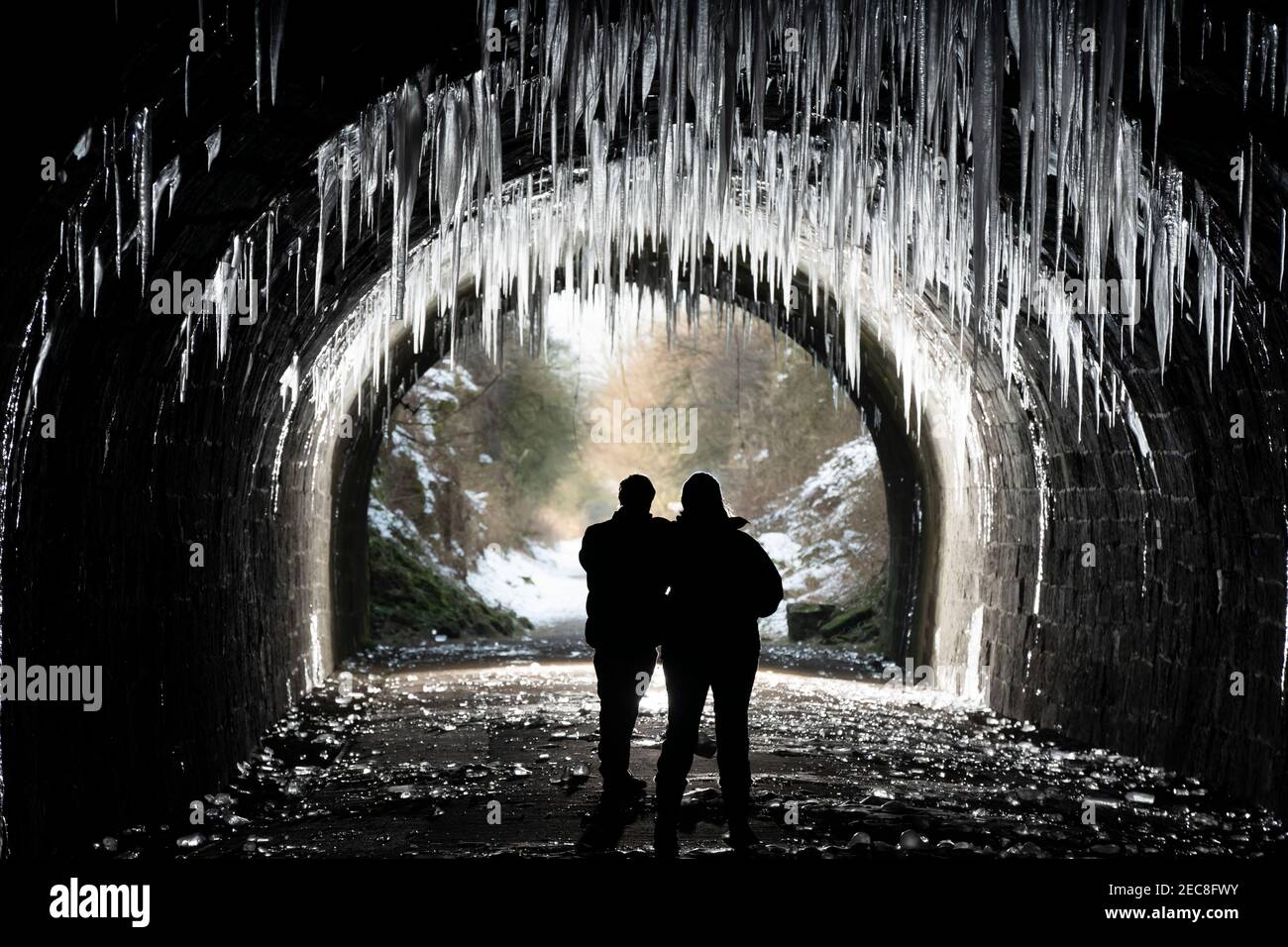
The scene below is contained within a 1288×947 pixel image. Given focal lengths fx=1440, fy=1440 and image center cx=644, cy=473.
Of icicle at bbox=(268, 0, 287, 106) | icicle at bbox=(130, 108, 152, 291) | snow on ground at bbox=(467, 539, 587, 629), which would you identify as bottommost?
snow on ground at bbox=(467, 539, 587, 629)

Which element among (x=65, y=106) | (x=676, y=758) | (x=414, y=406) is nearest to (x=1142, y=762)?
(x=676, y=758)

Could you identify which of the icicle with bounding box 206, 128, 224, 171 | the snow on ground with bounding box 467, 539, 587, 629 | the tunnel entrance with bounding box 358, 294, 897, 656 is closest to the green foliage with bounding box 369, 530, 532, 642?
the tunnel entrance with bounding box 358, 294, 897, 656

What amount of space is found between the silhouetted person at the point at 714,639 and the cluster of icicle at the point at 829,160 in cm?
192

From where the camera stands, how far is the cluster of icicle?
6547mm

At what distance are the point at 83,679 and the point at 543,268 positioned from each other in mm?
7183

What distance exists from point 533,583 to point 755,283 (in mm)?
23630

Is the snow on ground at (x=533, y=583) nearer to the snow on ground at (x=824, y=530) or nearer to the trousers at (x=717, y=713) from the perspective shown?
the snow on ground at (x=824, y=530)

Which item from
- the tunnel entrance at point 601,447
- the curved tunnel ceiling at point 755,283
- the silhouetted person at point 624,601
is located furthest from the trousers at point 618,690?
the tunnel entrance at point 601,447

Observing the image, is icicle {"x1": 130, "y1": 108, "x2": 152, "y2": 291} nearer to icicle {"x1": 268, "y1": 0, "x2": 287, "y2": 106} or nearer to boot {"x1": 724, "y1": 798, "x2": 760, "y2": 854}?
icicle {"x1": 268, "y1": 0, "x2": 287, "y2": 106}

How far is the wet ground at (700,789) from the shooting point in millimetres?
7156

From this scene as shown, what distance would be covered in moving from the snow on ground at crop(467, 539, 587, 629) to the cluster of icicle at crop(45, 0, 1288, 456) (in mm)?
14853

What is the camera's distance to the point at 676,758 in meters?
6.41

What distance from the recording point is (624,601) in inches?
274

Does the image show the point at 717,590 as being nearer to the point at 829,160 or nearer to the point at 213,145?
the point at 213,145
